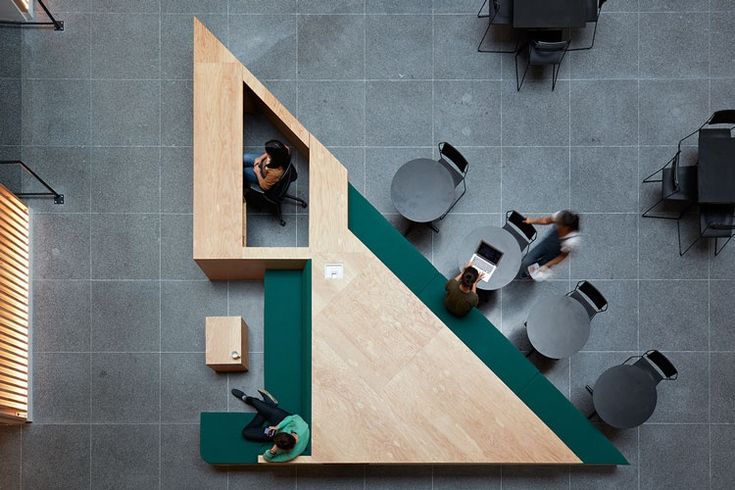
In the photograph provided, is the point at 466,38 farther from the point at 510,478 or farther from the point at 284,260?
the point at 510,478

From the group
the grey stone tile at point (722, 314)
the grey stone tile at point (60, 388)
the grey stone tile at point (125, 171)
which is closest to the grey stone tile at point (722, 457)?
the grey stone tile at point (722, 314)

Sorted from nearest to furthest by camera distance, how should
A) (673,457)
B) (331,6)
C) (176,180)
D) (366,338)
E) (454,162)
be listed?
(366,338)
(454,162)
(673,457)
(176,180)
(331,6)

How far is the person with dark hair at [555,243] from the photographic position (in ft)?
20.6

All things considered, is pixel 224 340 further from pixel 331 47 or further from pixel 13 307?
pixel 331 47

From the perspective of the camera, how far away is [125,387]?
6.69 meters

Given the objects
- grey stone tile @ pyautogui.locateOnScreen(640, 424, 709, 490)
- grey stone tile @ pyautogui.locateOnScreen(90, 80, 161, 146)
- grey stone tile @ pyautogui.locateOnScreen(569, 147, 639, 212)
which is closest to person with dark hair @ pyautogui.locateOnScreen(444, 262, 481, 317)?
grey stone tile @ pyautogui.locateOnScreen(569, 147, 639, 212)

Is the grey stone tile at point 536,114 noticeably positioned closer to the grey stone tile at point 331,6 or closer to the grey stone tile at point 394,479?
the grey stone tile at point 331,6

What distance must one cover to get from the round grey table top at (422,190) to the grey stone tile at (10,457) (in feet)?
15.1

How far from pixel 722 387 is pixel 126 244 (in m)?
6.48

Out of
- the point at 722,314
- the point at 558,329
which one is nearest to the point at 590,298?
the point at 558,329

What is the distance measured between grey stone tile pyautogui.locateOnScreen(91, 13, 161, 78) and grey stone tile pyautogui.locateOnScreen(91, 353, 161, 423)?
3.02 metres

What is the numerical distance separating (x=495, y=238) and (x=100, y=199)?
13.5 ft

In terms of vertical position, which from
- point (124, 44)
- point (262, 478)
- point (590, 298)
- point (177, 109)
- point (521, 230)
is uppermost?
point (124, 44)

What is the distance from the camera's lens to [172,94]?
687cm
